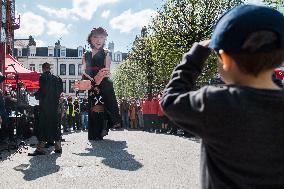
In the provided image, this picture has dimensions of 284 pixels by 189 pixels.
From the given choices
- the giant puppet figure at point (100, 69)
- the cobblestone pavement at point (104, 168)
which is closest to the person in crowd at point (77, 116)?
the giant puppet figure at point (100, 69)

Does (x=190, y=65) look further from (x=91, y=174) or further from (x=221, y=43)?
(x=91, y=174)

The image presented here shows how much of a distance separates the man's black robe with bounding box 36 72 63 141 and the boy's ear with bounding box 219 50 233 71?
7840 millimetres

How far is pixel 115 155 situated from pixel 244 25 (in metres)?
6.93

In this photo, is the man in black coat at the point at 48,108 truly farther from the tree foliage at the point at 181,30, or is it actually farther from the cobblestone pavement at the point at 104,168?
the tree foliage at the point at 181,30

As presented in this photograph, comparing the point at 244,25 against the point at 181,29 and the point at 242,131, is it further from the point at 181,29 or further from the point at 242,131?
the point at 181,29

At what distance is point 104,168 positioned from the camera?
7.03 meters

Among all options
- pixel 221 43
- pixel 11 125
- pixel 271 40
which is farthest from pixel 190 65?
pixel 11 125

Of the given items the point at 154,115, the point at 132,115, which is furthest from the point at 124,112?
the point at 154,115

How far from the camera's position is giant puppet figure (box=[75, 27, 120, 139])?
11.2m

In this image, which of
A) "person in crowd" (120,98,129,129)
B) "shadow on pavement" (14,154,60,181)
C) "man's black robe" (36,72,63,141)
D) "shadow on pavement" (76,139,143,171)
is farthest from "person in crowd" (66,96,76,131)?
"shadow on pavement" (14,154,60,181)

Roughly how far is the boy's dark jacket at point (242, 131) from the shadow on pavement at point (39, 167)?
4983 millimetres

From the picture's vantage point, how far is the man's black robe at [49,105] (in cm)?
935

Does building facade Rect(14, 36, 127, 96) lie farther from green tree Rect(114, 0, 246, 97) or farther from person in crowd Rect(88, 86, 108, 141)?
person in crowd Rect(88, 86, 108, 141)

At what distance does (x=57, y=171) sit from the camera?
22.6 feet
